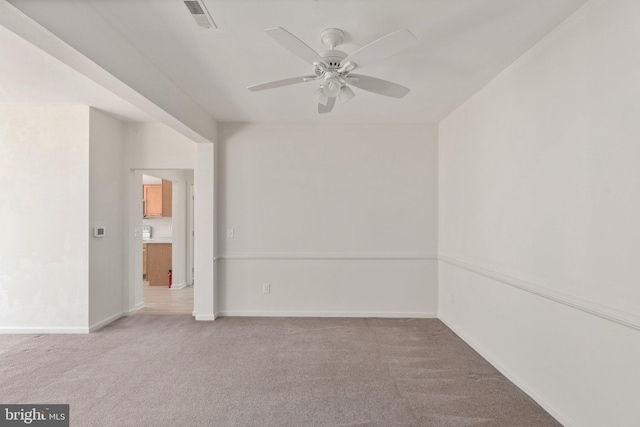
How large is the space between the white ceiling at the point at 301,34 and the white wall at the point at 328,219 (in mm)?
1172

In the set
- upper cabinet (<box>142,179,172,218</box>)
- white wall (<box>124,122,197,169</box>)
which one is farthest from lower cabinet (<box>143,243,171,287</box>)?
white wall (<box>124,122,197,169</box>)

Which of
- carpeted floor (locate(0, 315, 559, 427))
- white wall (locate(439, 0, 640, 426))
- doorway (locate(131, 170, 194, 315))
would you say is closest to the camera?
white wall (locate(439, 0, 640, 426))

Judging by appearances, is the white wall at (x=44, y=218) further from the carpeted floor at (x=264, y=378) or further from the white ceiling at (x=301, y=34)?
the white ceiling at (x=301, y=34)

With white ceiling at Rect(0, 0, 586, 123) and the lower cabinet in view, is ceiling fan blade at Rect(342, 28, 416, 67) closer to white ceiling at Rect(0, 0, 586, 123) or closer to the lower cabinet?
white ceiling at Rect(0, 0, 586, 123)

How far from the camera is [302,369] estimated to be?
9.83 ft

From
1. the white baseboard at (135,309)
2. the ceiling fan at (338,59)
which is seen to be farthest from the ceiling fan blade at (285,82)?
the white baseboard at (135,309)

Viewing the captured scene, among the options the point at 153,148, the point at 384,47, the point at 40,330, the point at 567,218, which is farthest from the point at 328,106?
the point at 40,330

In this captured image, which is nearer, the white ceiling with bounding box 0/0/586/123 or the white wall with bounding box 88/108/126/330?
the white ceiling with bounding box 0/0/586/123

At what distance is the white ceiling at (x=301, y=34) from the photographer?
6.47ft

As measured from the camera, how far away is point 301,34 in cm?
231

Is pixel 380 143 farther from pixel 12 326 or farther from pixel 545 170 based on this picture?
pixel 12 326

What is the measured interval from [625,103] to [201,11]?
2313 millimetres

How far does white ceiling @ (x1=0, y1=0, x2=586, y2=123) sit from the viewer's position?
1973 mm

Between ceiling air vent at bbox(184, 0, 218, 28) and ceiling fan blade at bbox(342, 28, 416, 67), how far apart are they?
2.81ft
